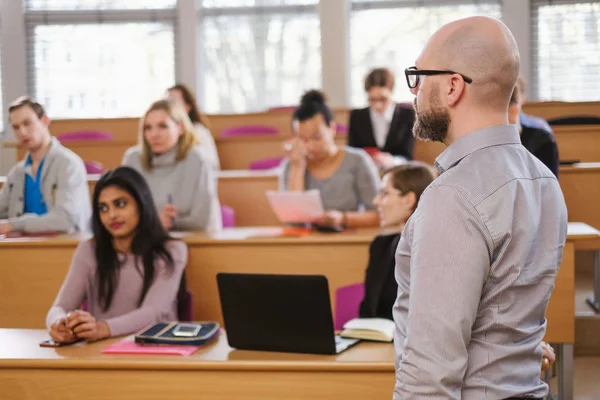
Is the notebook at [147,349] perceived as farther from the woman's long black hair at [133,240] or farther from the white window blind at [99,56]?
the white window blind at [99,56]

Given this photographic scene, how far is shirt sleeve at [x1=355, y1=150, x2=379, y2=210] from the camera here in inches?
161

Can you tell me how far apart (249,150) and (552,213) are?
558 cm

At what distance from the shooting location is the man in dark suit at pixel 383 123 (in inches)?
219

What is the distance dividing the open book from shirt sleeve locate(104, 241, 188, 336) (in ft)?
2.39

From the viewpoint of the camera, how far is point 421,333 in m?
1.17

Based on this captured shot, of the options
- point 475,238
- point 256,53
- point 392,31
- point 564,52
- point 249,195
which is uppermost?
point 392,31

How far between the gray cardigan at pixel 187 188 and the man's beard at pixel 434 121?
2.71 meters

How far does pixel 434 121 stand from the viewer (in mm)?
1267

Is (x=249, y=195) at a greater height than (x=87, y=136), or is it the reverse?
(x=87, y=136)

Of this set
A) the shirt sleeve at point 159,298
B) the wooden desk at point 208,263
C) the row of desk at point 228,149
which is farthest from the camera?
the row of desk at point 228,149

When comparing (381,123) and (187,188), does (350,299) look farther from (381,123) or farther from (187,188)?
(381,123)

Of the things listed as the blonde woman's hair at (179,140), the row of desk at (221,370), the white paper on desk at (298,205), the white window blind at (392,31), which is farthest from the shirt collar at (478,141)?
the white window blind at (392,31)

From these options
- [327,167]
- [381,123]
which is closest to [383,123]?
[381,123]

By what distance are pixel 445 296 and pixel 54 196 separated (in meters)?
3.14
